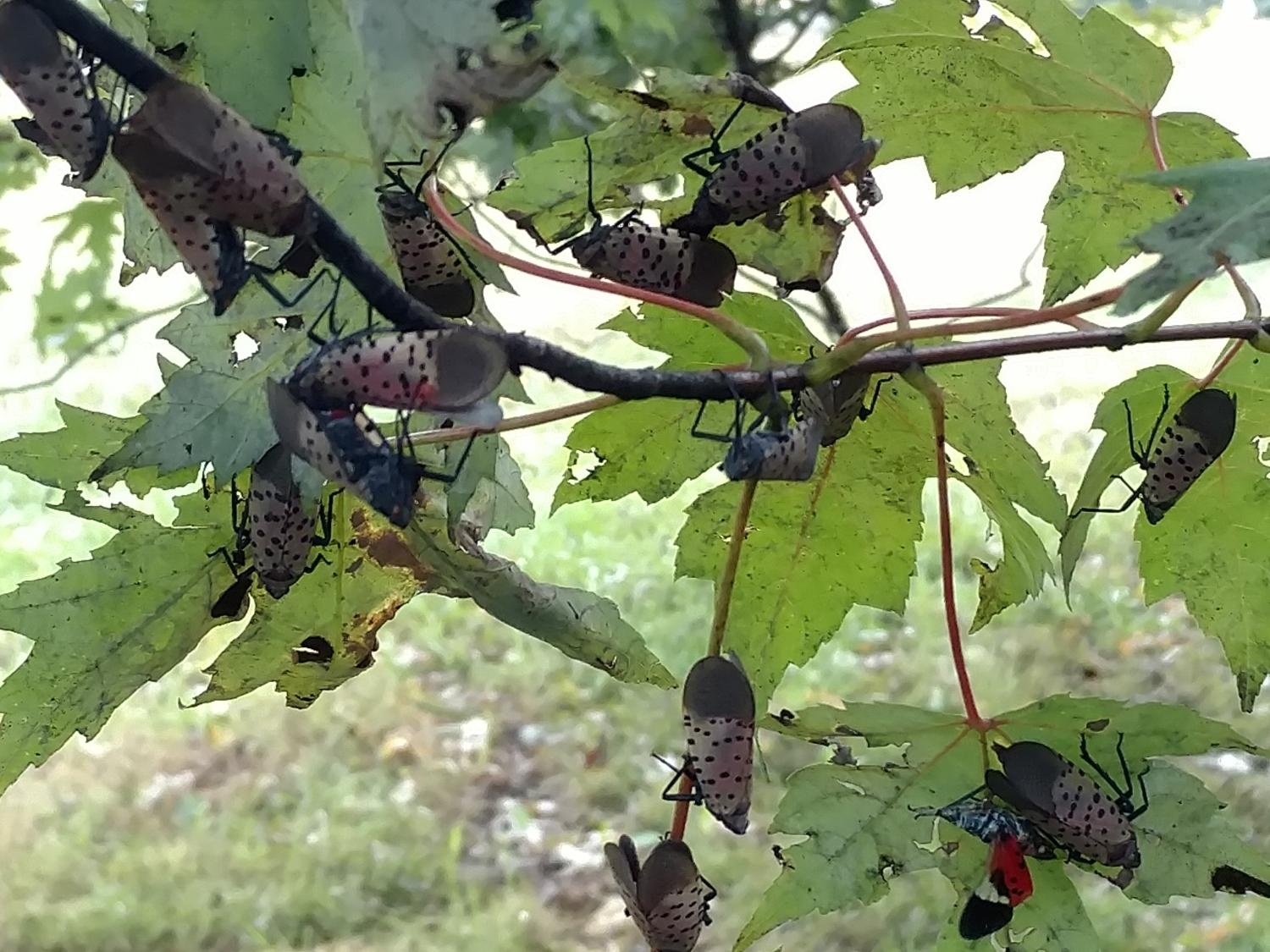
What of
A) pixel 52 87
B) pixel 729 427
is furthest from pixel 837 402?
pixel 52 87

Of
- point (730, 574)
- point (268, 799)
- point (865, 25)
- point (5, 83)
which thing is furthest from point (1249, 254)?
point (268, 799)

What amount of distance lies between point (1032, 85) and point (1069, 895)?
0.78 metres

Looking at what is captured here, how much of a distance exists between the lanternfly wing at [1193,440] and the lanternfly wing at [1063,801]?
31cm

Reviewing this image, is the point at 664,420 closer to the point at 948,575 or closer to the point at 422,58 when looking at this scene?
the point at 948,575

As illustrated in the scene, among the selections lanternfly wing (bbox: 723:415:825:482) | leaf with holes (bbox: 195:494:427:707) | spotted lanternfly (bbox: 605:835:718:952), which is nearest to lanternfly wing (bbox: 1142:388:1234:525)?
lanternfly wing (bbox: 723:415:825:482)

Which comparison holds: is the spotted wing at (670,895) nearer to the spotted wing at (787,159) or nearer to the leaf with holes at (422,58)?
the spotted wing at (787,159)

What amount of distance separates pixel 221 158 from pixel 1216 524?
1.09 meters

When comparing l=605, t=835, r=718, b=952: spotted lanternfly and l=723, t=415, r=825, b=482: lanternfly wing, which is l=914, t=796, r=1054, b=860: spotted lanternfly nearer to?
l=605, t=835, r=718, b=952: spotted lanternfly

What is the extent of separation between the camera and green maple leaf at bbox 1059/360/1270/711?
4.06ft

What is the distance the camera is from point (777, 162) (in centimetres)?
110

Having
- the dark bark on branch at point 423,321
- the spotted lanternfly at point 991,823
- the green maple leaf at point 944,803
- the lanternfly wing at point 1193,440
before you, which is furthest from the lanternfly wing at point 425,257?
the lanternfly wing at point 1193,440

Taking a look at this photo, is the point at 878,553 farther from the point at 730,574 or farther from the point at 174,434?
the point at 174,434

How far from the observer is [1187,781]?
1091 millimetres

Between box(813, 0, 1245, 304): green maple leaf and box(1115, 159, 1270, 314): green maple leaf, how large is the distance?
0.54 metres
